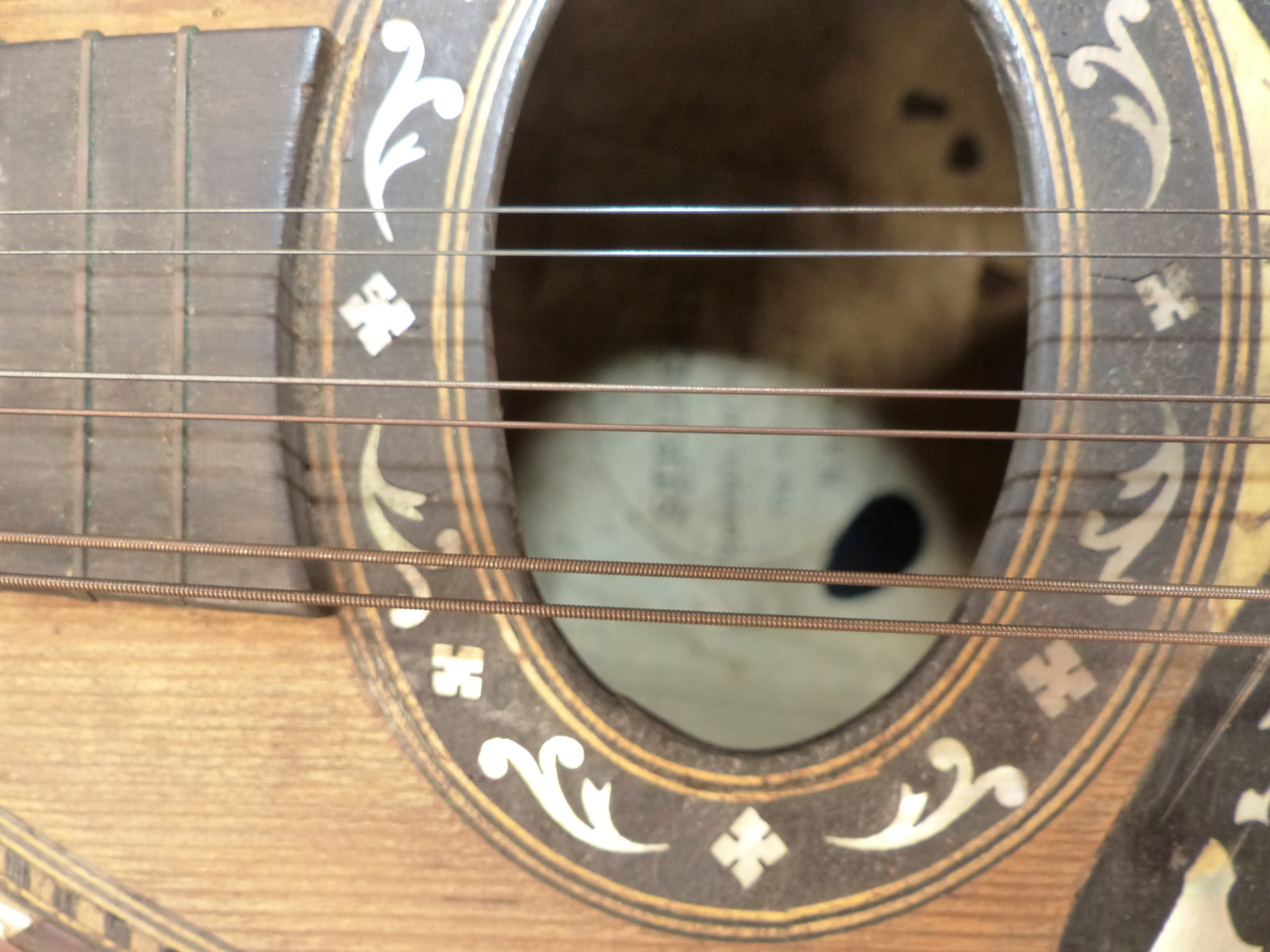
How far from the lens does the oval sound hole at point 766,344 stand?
142 cm

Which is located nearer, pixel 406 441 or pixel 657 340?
pixel 406 441

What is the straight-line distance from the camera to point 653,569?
72 cm

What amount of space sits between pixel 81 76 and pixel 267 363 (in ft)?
0.96

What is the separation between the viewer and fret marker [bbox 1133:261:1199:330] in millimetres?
774

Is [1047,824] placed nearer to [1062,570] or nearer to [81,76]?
[1062,570]

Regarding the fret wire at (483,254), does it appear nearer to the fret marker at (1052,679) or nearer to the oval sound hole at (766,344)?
the fret marker at (1052,679)

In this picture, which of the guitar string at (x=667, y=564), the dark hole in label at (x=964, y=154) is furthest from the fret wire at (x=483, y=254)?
the dark hole in label at (x=964, y=154)

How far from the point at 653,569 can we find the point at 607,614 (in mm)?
45

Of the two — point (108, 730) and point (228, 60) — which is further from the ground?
point (228, 60)

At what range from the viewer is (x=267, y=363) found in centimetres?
80

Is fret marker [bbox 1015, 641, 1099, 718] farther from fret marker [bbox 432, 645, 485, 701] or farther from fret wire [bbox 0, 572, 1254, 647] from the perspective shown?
fret marker [bbox 432, 645, 485, 701]

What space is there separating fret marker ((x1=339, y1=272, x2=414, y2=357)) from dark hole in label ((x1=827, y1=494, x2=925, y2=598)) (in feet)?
2.88

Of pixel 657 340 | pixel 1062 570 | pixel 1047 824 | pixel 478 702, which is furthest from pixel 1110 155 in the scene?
pixel 657 340

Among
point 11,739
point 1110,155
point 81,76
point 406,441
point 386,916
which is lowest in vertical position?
point 386,916
